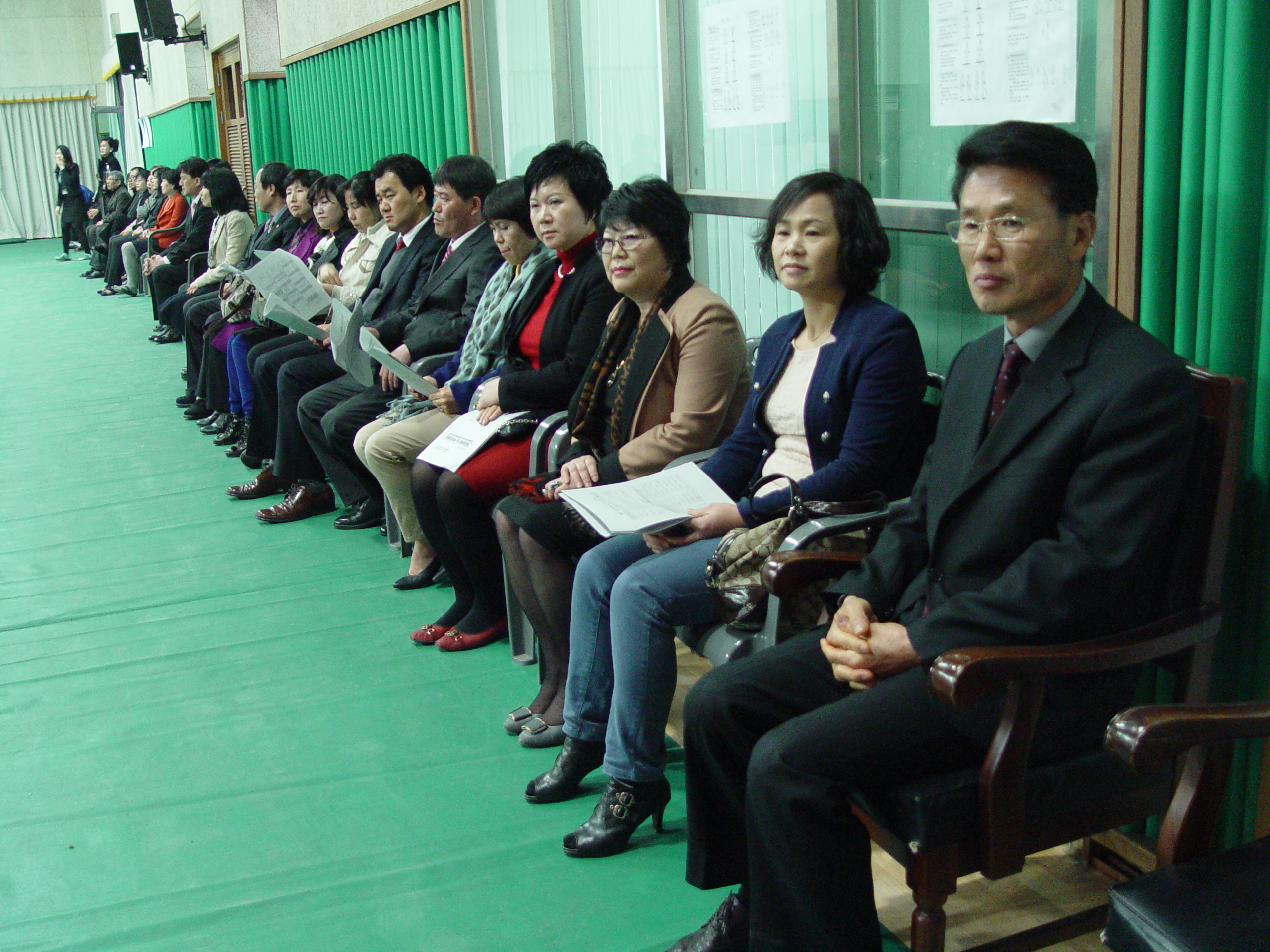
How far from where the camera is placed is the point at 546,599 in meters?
2.80

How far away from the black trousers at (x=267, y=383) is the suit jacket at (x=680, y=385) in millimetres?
2778

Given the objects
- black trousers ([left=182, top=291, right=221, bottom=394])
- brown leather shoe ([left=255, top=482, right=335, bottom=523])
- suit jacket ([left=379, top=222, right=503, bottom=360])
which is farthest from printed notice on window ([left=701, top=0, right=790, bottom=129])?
black trousers ([left=182, top=291, right=221, bottom=394])

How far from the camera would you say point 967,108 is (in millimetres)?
2402

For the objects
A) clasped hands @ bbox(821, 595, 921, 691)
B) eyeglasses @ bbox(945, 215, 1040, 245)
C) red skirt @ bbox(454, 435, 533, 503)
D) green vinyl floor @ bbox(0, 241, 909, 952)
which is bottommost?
green vinyl floor @ bbox(0, 241, 909, 952)

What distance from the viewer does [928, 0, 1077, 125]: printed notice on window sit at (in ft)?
7.02

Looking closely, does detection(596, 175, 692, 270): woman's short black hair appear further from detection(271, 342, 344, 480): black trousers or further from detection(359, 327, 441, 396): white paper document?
detection(271, 342, 344, 480): black trousers

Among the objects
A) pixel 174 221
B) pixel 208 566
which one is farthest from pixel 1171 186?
pixel 174 221

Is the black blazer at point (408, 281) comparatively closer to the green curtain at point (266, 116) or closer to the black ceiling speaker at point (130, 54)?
the green curtain at point (266, 116)

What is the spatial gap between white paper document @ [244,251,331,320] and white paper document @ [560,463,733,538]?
2.51 meters

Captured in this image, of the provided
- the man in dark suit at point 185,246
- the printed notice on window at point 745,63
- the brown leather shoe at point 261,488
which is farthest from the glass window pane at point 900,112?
the man in dark suit at point 185,246

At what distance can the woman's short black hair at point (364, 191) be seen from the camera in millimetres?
5148

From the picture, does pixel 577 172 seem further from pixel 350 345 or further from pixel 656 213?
pixel 350 345

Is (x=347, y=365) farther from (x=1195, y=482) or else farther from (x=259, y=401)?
(x=1195, y=482)

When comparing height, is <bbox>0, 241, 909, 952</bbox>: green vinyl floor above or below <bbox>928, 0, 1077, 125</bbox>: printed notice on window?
below
